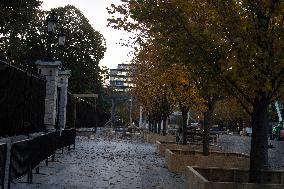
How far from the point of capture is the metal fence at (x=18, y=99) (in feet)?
51.3

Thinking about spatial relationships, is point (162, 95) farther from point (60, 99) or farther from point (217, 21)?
point (217, 21)

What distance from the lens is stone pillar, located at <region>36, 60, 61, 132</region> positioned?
23.5 meters

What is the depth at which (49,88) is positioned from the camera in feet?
77.5

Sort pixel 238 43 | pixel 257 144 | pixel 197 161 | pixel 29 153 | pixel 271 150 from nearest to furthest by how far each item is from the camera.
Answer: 1. pixel 238 43
2. pixel 257 144
3. pixel 29 153
4. pixel 197 161
5. pixel 271 150

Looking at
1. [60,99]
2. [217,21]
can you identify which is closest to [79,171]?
[217,21]

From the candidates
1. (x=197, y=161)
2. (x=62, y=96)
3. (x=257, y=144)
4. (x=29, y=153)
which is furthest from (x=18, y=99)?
(x=62, y=96)

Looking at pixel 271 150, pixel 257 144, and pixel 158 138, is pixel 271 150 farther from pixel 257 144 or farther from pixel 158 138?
pixel 257 144

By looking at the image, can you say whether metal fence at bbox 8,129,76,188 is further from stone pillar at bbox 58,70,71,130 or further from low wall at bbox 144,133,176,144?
low wall at bbox 144,133,176,144

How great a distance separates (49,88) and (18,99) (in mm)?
6175

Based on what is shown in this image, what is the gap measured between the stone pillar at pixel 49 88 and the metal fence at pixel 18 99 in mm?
1880

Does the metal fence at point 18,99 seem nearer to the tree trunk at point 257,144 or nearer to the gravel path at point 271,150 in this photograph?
the tree trunk at point 257,144

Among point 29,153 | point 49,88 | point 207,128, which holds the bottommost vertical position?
point 29,153

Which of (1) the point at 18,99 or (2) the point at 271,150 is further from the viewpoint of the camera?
(2) the point at 271,150

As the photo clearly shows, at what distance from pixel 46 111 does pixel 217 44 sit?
15.2 meters
